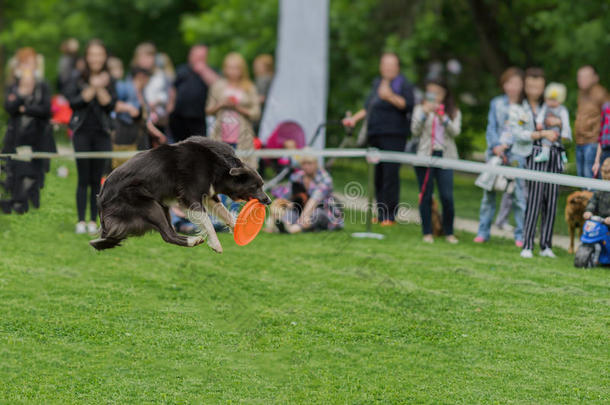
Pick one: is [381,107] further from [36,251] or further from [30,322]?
[30,322]

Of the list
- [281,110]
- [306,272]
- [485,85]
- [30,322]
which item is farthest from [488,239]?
[485,85]

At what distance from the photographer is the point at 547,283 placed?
888 cm

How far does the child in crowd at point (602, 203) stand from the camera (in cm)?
938

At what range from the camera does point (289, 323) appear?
7402 millimetres

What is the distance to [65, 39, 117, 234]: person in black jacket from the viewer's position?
34.3ft

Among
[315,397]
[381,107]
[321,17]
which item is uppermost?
[321,17]

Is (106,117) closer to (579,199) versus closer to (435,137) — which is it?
(435,137)

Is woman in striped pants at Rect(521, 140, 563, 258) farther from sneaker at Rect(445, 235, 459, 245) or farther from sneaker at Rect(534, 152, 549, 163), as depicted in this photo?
sneaker at Rect(445, 235, 459, 245)

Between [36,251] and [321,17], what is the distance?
7340 millimetres

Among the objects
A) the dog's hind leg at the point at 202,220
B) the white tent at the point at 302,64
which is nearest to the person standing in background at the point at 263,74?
the white tent at the point at 302,64

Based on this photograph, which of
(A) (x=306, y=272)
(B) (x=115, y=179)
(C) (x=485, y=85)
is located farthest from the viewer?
(C) (x=485, y=85)

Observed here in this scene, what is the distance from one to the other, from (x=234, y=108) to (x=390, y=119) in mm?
2188

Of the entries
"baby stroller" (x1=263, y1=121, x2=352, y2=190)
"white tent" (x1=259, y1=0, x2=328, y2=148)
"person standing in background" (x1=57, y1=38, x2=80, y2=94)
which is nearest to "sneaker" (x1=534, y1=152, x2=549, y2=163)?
"baby stroller" (x1=263, y1=121, x2=352, y2=190)

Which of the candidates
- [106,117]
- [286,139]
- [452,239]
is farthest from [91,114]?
[452,239]
